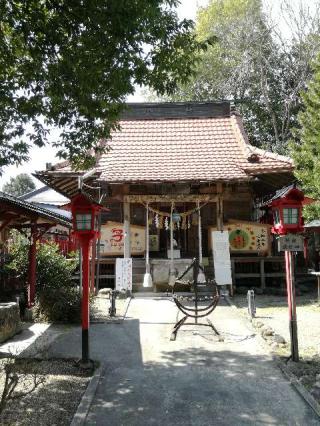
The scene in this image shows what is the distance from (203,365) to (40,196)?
26542 millimetres

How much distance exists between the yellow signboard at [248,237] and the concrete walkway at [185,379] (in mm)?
5656

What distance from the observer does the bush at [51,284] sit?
9602 millimetres

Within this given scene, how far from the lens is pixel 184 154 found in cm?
1580

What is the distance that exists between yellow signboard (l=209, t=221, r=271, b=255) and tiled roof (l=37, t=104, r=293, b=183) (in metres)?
1.99

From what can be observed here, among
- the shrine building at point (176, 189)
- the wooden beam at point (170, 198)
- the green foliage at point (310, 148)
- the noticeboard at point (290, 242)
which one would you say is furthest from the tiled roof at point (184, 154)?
the noticeboard at point (290, 242)

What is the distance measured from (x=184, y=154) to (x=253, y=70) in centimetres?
1715

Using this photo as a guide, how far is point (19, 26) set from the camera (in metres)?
5.87

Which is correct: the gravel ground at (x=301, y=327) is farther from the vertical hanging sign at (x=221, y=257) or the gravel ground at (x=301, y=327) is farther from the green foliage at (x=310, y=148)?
the green foliage at (x=310, y=148)

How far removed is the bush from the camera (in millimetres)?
9602

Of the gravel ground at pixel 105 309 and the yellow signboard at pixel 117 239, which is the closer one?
the gravel ground at pixel 105 309

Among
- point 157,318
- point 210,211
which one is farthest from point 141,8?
point 210,211

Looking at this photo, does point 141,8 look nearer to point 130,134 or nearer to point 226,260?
point 226,260

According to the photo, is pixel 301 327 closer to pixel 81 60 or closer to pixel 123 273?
pixel 123 273

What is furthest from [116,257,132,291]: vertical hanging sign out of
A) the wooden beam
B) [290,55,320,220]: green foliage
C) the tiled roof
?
[290,55,320,220]: green foliage
